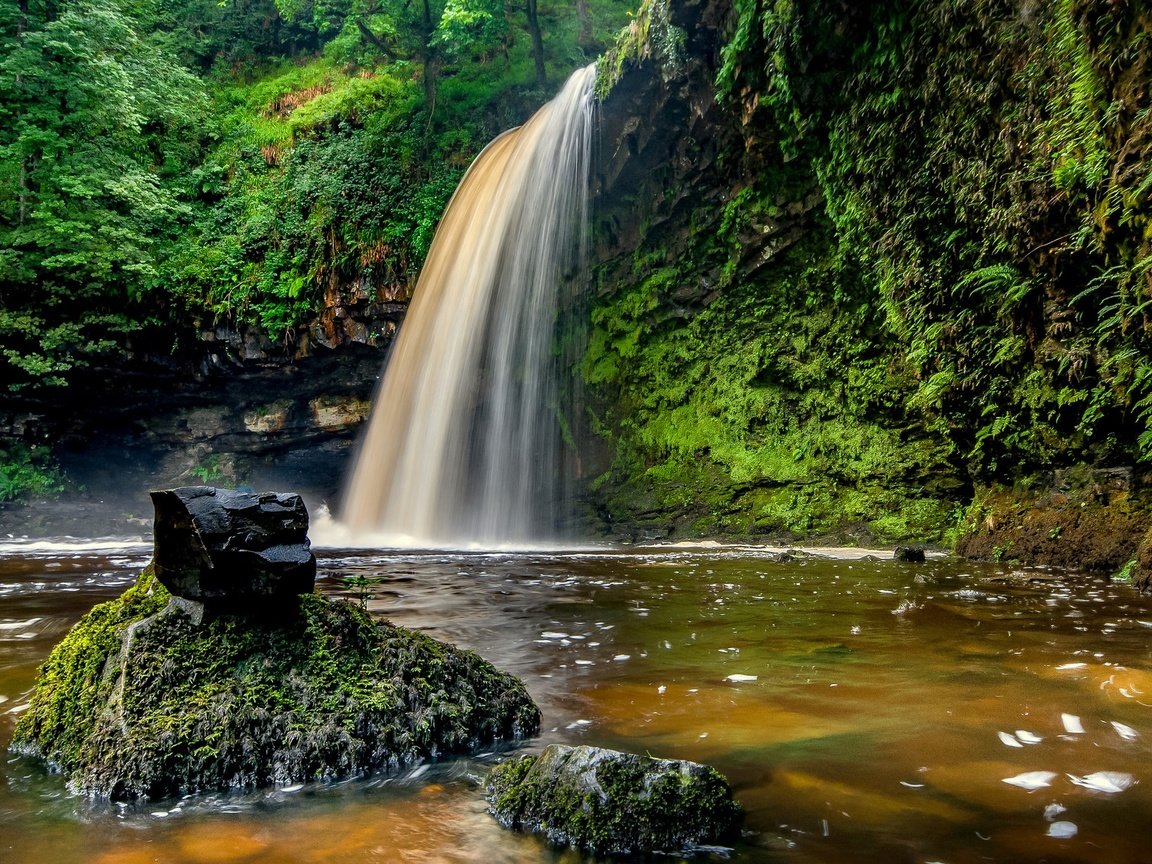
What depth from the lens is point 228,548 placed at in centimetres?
276

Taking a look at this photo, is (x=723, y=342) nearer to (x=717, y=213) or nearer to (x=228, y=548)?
(x=717, y=213)

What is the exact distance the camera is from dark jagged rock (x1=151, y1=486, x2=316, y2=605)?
2.79m

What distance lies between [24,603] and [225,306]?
12.3 metres

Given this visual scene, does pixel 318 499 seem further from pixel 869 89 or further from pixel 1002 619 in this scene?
pixel 1002 619

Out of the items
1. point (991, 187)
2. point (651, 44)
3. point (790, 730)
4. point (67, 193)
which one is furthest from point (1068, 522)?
point (67, 193)

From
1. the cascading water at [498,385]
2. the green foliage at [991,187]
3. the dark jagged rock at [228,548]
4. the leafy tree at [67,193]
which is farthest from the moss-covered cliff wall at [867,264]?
the leafy tree at [67,193]

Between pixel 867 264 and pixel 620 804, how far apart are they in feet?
31.6

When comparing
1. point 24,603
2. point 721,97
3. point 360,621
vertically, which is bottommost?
point 24,603

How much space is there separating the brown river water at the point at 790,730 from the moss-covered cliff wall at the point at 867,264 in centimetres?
298

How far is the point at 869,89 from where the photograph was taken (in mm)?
9758

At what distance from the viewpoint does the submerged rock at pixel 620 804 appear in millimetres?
1996

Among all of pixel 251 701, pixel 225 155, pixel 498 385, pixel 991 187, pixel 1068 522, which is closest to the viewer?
pixel 251 701

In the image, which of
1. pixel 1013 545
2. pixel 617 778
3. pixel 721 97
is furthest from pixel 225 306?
pixel 617 778

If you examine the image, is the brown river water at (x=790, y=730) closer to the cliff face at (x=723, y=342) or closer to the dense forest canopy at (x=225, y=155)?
the cliff face at (x=723, y=342)
